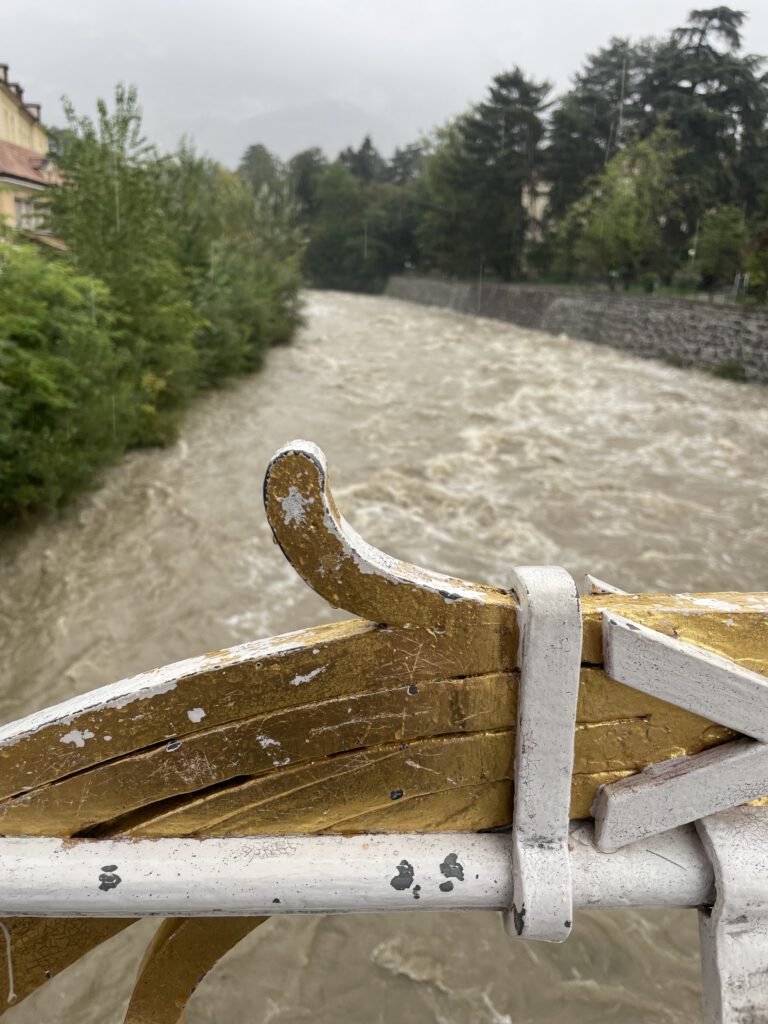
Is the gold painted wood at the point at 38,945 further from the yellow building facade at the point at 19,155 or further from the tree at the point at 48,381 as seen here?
the yellow building facade at the point at 19,155

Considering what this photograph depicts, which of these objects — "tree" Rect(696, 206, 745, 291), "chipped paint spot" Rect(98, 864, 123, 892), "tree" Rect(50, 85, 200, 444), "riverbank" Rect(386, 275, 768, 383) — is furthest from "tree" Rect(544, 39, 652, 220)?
"chipped paint spot" Rect(98, 864, 123, 892)

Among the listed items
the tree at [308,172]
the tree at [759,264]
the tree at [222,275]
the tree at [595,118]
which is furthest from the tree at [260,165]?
the tree at [759,264]

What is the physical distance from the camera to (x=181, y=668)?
1.12 m

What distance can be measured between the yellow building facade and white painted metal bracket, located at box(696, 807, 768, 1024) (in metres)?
12.0

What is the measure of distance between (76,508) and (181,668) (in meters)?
6.48

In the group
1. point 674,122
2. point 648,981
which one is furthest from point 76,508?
point 674,122

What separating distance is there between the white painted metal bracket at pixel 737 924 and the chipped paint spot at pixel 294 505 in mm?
833


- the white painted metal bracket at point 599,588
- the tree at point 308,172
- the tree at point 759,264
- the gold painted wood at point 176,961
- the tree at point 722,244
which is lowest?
the gold painted wood at point 176,961

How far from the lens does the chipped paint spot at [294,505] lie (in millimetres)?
1004

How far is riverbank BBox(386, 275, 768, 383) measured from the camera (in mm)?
13930

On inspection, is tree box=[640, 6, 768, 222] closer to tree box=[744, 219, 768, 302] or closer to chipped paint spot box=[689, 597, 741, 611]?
tree box=[744, 219, 768, 302]

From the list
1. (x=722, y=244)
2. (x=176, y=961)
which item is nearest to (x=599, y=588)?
(x=176, y=961)

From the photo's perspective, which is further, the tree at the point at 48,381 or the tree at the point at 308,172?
the tree at the point at 308,172

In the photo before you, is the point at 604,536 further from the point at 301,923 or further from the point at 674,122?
the point at 674,122
